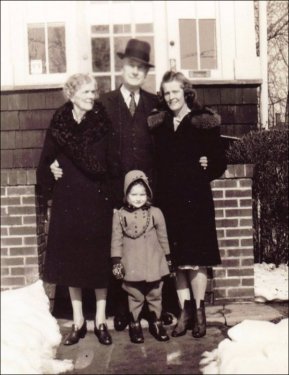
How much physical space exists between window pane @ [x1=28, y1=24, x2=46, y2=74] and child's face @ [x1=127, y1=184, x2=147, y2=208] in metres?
Answer: 3.22

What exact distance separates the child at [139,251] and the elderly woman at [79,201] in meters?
0.10

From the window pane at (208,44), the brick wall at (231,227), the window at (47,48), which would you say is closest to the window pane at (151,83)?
the window pane at (208,44)

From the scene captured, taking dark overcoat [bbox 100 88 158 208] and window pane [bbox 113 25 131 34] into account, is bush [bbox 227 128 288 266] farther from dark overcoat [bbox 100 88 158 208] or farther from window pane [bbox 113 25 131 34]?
window pane [bbox 113 25 131 34]

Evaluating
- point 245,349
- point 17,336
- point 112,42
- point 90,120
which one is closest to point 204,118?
point 90,120

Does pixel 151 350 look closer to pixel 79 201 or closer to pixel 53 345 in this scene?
pixel 53 345

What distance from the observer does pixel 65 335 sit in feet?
14.3

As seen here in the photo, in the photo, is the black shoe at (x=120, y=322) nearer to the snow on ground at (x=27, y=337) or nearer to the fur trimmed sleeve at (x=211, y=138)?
the snow on ground at (x=27, y=337)

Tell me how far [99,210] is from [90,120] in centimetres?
61

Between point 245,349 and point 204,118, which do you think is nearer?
point 245,349

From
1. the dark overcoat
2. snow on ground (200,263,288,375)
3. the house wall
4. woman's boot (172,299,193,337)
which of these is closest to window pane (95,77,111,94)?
the house wall

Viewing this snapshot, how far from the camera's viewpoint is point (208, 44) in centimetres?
694

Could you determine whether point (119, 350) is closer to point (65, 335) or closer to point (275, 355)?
point (65, 335)

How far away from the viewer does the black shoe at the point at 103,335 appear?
4164 millimetres

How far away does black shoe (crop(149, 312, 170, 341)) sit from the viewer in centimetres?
420
